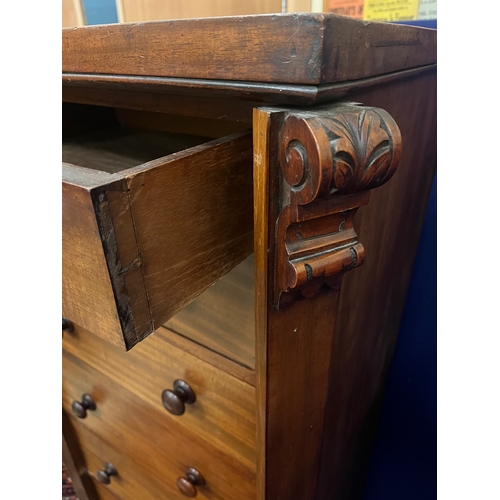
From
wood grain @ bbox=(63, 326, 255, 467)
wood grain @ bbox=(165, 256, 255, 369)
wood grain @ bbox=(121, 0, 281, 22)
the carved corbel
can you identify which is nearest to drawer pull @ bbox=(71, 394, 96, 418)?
wood grain @ bbox=(63, 326, 255, 467)

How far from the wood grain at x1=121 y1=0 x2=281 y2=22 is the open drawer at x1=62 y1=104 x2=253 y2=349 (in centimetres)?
54

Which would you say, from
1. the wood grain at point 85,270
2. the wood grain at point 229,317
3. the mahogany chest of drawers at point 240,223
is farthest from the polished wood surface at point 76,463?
the wood grain at point 85,270

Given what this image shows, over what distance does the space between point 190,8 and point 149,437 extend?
0.85 m

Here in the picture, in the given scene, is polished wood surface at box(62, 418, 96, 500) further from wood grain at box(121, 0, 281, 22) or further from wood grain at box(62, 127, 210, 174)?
wood grain at box(121, 0, 281, 22)

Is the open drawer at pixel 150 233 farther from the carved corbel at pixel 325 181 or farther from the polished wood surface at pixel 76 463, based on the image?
the polished wood surface at pixel 76 463

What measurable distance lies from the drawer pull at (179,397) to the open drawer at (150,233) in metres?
0.27

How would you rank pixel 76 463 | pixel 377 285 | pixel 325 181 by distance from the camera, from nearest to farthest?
1. pixel 325 181
2. pixel 377 285
3. pixel 76 463

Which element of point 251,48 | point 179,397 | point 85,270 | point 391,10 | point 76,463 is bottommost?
point 76,463

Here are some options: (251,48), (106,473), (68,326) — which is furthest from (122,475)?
(251,48)

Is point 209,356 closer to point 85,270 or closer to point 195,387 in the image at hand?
point 195,387

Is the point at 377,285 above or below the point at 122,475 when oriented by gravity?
above

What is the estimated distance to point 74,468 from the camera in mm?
1014

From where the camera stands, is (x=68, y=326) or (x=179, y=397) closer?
(x=179, y=397)

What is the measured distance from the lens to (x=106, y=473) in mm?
933
